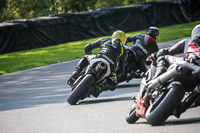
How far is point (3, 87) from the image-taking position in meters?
12.8

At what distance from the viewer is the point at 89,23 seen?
86.9 ft

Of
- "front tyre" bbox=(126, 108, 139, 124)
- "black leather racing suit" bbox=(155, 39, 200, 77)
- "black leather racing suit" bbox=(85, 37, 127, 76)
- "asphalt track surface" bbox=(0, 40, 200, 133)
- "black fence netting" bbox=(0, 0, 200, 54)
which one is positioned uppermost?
"black leather racing suit" bbox=(155, 39, 200, 77)

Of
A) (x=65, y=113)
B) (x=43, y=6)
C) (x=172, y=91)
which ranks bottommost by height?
(x=43, y=6)

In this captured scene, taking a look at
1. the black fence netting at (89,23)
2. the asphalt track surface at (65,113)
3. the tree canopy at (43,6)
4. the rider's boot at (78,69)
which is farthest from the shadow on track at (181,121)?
the tree canopy at (43,6)

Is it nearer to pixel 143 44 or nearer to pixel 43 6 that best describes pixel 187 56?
pixel 143 44

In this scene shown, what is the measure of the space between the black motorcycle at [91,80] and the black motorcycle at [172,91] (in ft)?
8.12

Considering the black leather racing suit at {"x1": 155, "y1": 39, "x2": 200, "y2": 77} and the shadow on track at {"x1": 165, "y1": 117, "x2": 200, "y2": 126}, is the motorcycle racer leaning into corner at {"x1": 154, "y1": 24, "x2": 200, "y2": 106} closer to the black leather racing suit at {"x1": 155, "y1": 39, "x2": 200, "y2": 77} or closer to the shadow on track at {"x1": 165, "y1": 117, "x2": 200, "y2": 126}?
the black leather racing suit at {"x1": 155, "y1": 39, "x2": 200, "y2": 77}

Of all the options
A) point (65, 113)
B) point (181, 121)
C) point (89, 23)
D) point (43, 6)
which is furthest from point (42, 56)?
point (43, 6)

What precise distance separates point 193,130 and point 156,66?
117 cm

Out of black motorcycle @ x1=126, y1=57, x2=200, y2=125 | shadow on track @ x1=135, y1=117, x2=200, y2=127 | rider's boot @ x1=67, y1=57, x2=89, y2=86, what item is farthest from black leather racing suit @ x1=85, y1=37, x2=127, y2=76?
black motorcycle @ x1=126, y1=57, x2=200, y2=125

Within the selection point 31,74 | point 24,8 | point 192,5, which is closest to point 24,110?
point 31,74

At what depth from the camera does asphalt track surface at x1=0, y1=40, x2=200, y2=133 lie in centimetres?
603

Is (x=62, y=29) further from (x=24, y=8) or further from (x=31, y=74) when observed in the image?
(x=24, y=8)

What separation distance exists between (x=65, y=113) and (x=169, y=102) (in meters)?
2.99
